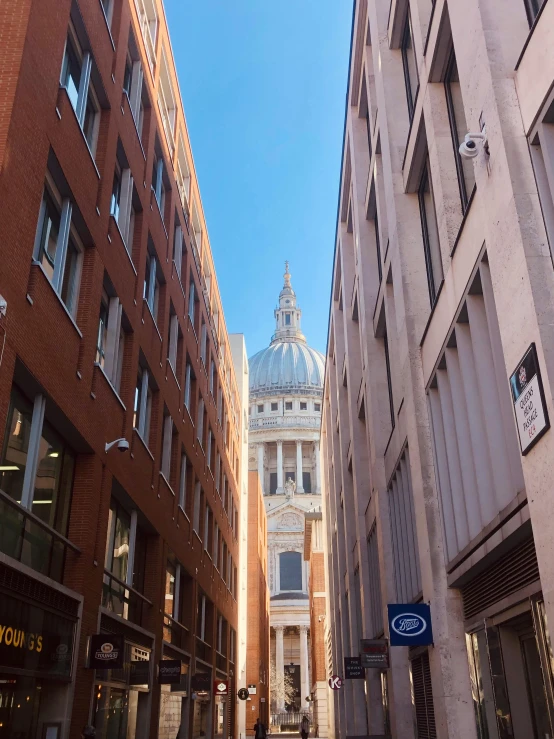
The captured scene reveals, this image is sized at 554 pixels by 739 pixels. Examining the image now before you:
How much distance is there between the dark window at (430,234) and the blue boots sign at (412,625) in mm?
5875

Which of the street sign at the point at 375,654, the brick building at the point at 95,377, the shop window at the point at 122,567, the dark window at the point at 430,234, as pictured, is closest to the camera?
the brick building at the point at 95,377

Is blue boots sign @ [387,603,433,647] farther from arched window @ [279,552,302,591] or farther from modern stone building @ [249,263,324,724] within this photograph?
arched window @ [279,552,302,591]

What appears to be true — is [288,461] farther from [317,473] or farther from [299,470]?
[317,473]

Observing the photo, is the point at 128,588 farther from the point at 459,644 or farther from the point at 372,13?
the point at 372,13

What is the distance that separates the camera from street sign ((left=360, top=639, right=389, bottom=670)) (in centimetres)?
1796

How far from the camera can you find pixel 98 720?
15031 mm

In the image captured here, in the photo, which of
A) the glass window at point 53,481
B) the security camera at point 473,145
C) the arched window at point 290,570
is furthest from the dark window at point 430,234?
the arched window at point 290,570

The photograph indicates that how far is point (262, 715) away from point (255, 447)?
2713 inches

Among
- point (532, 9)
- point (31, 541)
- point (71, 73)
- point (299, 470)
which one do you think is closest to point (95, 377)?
point (31, 541)

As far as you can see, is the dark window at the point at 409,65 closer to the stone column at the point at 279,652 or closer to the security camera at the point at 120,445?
the security camera at the point at 120,445

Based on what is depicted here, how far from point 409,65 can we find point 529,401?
1203 cm

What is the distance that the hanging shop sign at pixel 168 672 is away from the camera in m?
19.8

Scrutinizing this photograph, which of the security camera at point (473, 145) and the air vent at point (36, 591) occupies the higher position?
the security camera at point (473, 145)

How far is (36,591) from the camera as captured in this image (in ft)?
38.9
